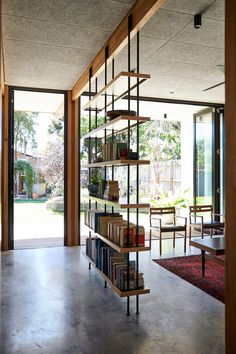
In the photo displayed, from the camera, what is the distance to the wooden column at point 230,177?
182 cm

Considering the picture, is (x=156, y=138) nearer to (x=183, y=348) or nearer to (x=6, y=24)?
(x=6, y=24)

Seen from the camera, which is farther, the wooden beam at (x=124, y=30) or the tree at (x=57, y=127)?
the tree at (x=57, y=127)

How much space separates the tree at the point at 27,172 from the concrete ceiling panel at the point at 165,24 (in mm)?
3383

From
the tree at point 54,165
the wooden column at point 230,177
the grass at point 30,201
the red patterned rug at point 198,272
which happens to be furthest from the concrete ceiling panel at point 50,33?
the red patterned rug at point 198,272

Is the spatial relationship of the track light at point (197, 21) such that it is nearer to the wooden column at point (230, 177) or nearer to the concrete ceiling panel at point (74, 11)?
the concrete ceiling panel at point (74, 11)

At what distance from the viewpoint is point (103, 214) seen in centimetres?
389

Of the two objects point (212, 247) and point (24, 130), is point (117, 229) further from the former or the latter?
point (24, 130)

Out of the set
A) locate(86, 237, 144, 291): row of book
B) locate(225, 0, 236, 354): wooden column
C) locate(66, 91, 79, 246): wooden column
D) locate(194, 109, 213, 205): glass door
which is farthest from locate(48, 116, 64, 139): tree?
locate(225, 0, 236, 354): wooden column

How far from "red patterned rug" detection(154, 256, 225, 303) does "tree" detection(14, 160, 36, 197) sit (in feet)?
8.74

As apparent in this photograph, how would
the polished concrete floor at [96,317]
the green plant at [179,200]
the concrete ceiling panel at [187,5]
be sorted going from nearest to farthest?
the polished concrete floor at [96,317], the concrete ceiling panel at [187,5], the green plant at [179,200]

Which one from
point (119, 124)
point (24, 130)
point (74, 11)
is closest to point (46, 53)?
point (74, 11)

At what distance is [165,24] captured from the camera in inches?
128

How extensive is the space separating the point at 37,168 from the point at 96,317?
361 centimetres

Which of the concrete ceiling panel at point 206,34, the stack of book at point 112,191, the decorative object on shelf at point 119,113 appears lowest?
the stack of book at point 112,191
